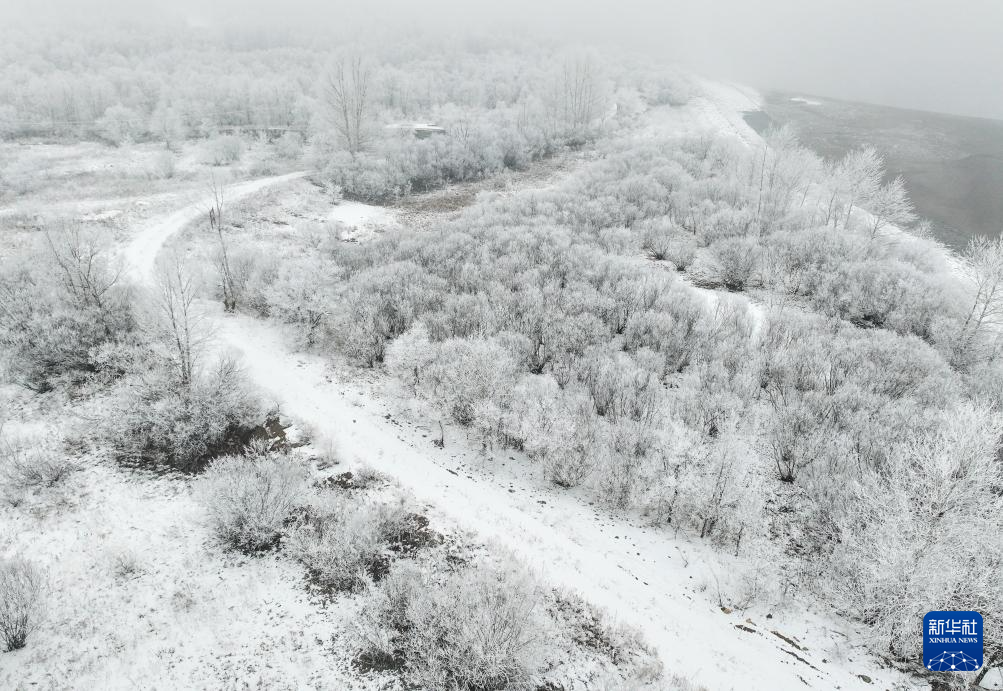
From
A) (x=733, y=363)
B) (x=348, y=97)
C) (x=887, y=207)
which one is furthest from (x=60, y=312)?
(x=887, y=207)

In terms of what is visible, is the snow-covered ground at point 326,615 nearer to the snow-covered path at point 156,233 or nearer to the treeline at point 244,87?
the snow-covered path at point 156,233

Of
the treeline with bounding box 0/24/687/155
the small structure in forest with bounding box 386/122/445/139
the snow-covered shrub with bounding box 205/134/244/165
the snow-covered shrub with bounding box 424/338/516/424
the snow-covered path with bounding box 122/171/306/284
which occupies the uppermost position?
the treeline with bounding box 0/24/687/155

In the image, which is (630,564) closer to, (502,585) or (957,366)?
(502,585)

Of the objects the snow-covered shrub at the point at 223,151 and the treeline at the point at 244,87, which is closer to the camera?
the snow-covered shrub at the point at 223,151

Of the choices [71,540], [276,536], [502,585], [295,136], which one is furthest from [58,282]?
[295,136]

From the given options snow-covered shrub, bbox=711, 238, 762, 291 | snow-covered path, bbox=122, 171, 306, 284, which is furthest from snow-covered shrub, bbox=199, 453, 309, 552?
snow-covered shrub, bbox=711, 238, 762, 291

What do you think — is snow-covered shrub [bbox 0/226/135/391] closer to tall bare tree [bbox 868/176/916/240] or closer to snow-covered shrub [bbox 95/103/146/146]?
tall bare tree [bbox 868/176/916/240]

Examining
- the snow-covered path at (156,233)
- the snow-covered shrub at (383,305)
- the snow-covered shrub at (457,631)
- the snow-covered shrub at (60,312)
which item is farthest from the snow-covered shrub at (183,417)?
Result: the snow-covered path at (156,233)

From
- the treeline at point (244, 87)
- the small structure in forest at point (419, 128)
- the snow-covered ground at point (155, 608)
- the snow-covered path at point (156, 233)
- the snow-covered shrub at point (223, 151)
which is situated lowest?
the snow-covered ground at point (155, 608)
